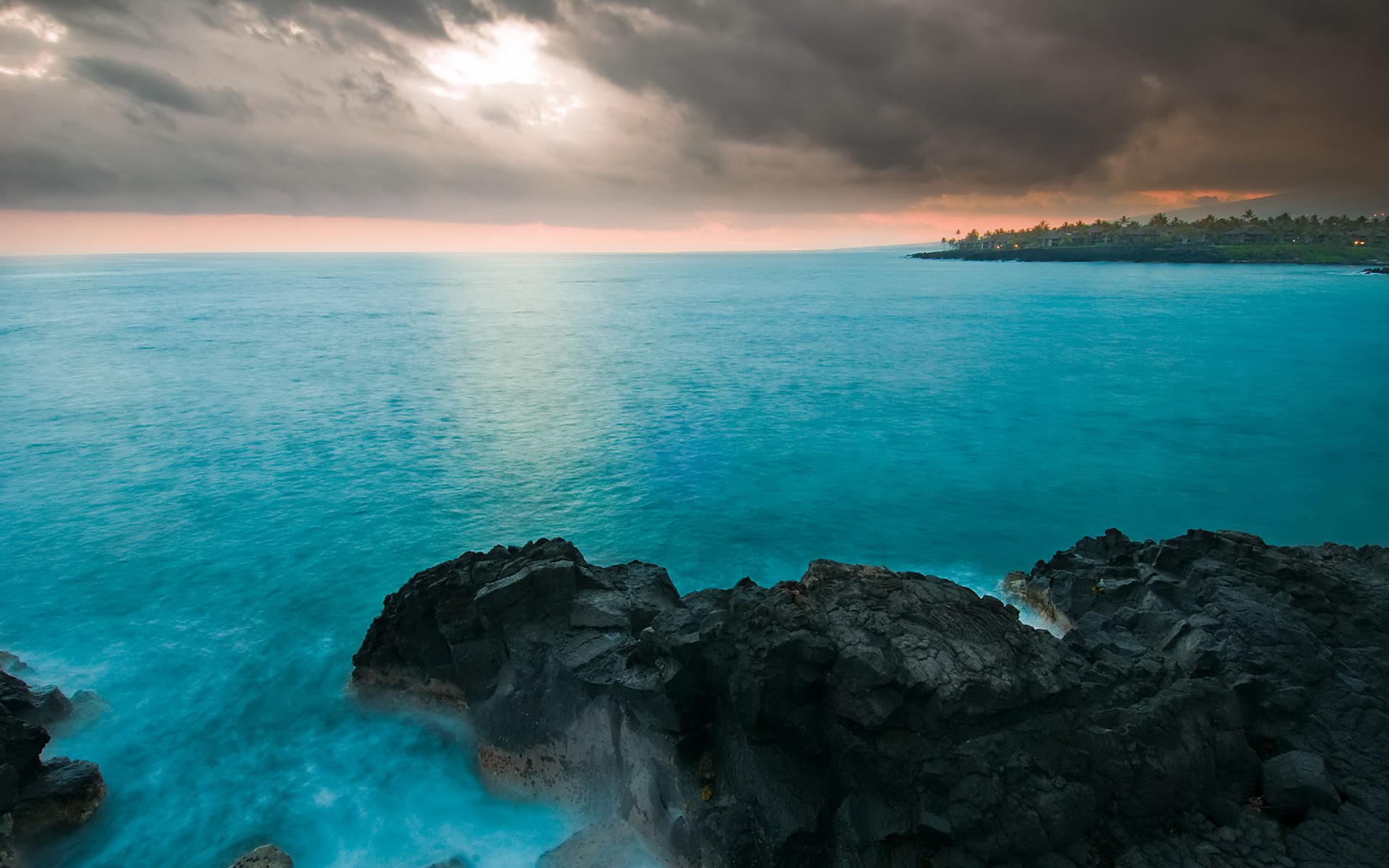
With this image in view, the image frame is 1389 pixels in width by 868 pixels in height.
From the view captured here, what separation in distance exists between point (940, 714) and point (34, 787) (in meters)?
16.3

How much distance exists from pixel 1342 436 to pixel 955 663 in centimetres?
4187

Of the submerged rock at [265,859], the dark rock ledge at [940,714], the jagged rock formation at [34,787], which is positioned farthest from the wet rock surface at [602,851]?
the jagged rock formation at [34,787]

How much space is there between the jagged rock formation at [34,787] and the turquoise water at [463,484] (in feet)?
1.99

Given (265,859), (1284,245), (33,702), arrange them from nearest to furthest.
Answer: (265,859) → (33,702) → (1284,245)

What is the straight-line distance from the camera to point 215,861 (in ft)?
43.0

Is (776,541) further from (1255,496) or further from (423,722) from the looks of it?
(1255,496)

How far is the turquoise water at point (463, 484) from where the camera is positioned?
1533 centimetres

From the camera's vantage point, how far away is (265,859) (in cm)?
1234

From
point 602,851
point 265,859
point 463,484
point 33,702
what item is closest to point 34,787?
point 33,702

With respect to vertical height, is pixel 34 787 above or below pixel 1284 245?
below

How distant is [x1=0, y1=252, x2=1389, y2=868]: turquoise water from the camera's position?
15.3 metres

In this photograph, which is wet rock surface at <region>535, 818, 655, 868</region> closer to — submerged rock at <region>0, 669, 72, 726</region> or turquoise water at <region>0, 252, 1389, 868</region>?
turquoise water at <region>0, 252, 1389, 868</region>

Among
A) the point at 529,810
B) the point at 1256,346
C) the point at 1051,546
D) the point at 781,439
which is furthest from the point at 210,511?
the point at 1256,346

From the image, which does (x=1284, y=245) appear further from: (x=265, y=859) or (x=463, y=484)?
(x=265, y=859)
